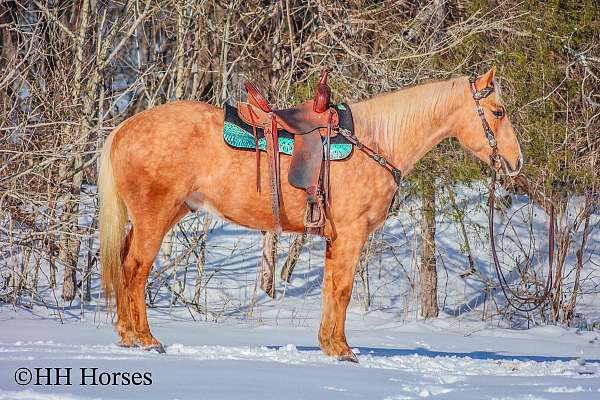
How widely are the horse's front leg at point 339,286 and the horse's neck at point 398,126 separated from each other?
0.66m

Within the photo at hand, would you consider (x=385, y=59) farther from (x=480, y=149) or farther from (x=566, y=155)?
(x=480, y=149)

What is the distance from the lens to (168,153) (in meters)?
5.77

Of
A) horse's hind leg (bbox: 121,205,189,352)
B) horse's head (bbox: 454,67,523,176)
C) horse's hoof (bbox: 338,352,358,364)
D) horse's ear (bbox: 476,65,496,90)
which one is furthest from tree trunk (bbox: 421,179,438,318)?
horse's hind leg (bbox: 121,205,189,352)

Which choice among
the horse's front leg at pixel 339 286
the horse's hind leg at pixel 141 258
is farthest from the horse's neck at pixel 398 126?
the horse's hind leg at pixel 141 258

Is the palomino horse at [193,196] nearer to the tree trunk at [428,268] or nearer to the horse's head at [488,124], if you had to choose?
the horse's head at [488,124]

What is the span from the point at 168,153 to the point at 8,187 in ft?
10.5

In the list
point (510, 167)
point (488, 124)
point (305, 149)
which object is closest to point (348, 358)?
point (305, 149)

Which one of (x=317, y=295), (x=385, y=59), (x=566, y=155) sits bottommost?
(x=317, y=295)

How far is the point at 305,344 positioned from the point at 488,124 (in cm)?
230

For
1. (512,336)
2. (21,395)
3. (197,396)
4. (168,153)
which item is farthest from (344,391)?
(512,336)

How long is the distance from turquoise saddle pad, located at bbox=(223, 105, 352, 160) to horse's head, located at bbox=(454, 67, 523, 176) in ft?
3.06

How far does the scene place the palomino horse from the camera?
5777 millimetres

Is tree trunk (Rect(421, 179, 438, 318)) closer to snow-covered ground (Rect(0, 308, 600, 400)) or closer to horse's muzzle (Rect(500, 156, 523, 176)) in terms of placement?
snow-covered ground (Rect(0, 308, 600, 400))

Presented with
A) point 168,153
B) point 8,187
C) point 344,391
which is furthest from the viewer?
point 8,187
